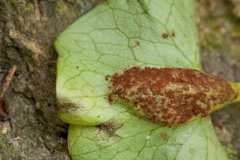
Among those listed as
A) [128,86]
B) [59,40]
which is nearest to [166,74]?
[128,86]

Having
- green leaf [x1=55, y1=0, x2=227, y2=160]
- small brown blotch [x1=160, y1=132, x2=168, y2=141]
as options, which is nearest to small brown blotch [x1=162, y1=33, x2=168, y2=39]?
green leaf [x1=55, y1=0, x2=227, y2=160]

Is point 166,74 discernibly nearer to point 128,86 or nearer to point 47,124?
point 128,86

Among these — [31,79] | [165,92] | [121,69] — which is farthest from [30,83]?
[165,92]

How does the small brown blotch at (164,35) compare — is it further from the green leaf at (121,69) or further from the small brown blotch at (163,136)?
the small brown blotch at (163,136)

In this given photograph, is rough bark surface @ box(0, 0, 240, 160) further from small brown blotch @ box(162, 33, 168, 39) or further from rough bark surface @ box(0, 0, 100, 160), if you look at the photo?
small brown blotch @ box(162, 33, 168, 39)

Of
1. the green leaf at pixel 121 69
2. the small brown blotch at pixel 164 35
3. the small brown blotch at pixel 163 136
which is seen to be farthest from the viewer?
the small brown blotch at pixel 164 35

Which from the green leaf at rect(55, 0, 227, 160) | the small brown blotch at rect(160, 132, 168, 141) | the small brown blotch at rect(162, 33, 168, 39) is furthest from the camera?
the small brown blotch at rect(162, 33, 168, 39)

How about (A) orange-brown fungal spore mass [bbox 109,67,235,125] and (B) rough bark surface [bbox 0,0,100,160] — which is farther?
(B) rough bark surface [bbox 0,0,100,160]

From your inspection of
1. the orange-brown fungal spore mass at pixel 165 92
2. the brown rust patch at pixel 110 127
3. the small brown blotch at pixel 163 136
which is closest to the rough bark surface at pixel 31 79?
the brown rust patch at pixel 110 127
